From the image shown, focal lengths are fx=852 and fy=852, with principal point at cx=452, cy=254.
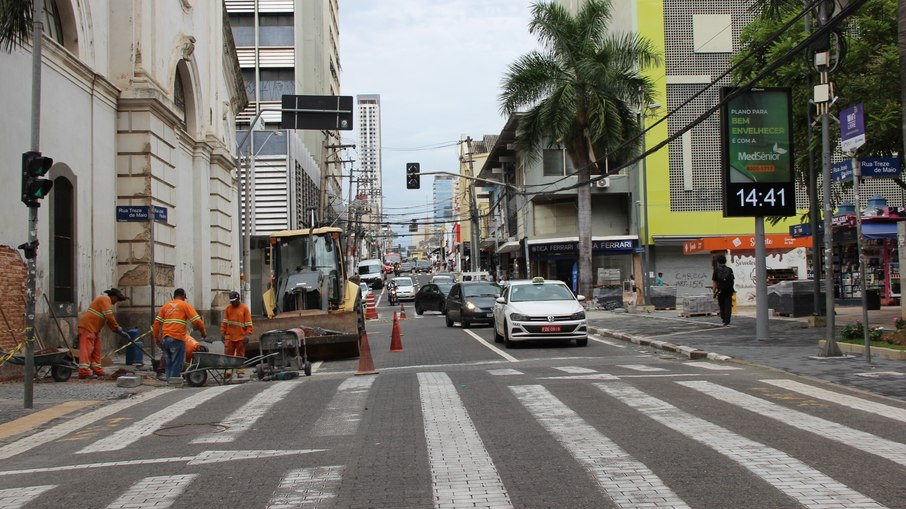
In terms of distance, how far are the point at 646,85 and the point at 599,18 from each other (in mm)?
3499

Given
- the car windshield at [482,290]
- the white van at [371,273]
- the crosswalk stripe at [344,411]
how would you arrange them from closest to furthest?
the crosswalk stripe at [344,411], the car windshield at [482,290], the white van at [371,273]

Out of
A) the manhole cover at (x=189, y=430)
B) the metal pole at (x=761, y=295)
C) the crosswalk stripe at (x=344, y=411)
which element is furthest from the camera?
the metal pole at (x=761, y=295)

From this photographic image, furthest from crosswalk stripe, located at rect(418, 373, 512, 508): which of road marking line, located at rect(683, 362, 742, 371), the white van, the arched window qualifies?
the white van

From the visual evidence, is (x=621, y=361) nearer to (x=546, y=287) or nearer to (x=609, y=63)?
(x=546, y=287)

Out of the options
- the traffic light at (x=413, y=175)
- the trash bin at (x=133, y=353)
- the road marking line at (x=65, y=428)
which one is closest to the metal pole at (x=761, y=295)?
the road marking line at (x=65, y=428)

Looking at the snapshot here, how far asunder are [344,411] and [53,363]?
7.32 metres

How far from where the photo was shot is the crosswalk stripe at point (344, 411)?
8.57m

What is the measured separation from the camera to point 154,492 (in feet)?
20.3

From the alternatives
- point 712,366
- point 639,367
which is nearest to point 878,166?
point 712,366

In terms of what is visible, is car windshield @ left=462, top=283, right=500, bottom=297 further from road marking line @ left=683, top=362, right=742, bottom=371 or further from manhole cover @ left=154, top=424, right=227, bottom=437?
manhole cover @ left=154, top=424, right=227, bottom=437

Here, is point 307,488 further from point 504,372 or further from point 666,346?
point 666,346

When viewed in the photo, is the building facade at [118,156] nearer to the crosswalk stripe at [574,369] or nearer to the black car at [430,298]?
the crosswalk stripe at [574,369]

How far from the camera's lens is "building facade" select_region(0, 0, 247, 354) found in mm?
17031

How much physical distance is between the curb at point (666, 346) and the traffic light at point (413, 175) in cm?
1568
